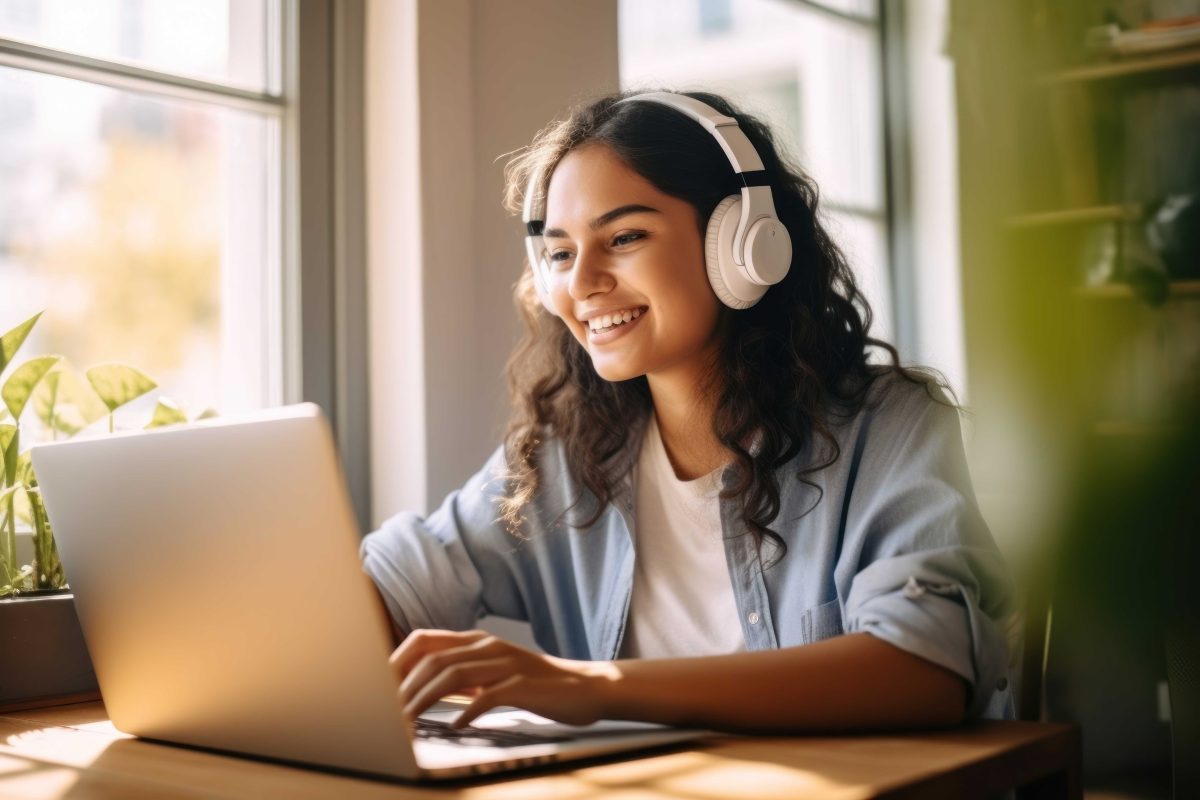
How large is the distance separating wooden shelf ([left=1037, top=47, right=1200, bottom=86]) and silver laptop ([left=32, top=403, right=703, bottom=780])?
248cm

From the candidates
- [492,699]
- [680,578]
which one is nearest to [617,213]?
[680,578]

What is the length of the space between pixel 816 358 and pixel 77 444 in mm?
829

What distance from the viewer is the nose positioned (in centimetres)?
139

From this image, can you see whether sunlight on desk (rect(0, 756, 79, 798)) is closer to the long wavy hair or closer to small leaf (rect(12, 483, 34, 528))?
small leaf (rect(12, 483, 34, 528))

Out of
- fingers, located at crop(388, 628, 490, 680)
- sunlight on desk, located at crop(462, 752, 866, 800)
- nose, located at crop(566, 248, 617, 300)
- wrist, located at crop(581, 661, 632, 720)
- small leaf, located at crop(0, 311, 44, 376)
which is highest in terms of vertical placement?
nose, located at crop(566, 248, 617, 300)

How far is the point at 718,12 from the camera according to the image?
2.88 m

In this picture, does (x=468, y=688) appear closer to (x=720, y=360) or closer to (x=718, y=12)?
(x=720, y=360)

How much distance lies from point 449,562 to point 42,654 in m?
0.45

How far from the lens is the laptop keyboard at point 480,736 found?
0.89 metres

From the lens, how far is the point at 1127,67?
2859mm

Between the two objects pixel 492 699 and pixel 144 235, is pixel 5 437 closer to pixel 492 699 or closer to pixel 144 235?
pixel 144 235

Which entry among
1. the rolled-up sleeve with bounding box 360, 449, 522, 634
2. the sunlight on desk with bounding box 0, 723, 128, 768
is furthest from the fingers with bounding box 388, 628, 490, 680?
the rolled-up sleeve with bounding box 360, 449, 522, 634

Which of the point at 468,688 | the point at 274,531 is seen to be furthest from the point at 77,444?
the point at 468,688

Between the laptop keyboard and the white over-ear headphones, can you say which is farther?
the white over-ear headphones
